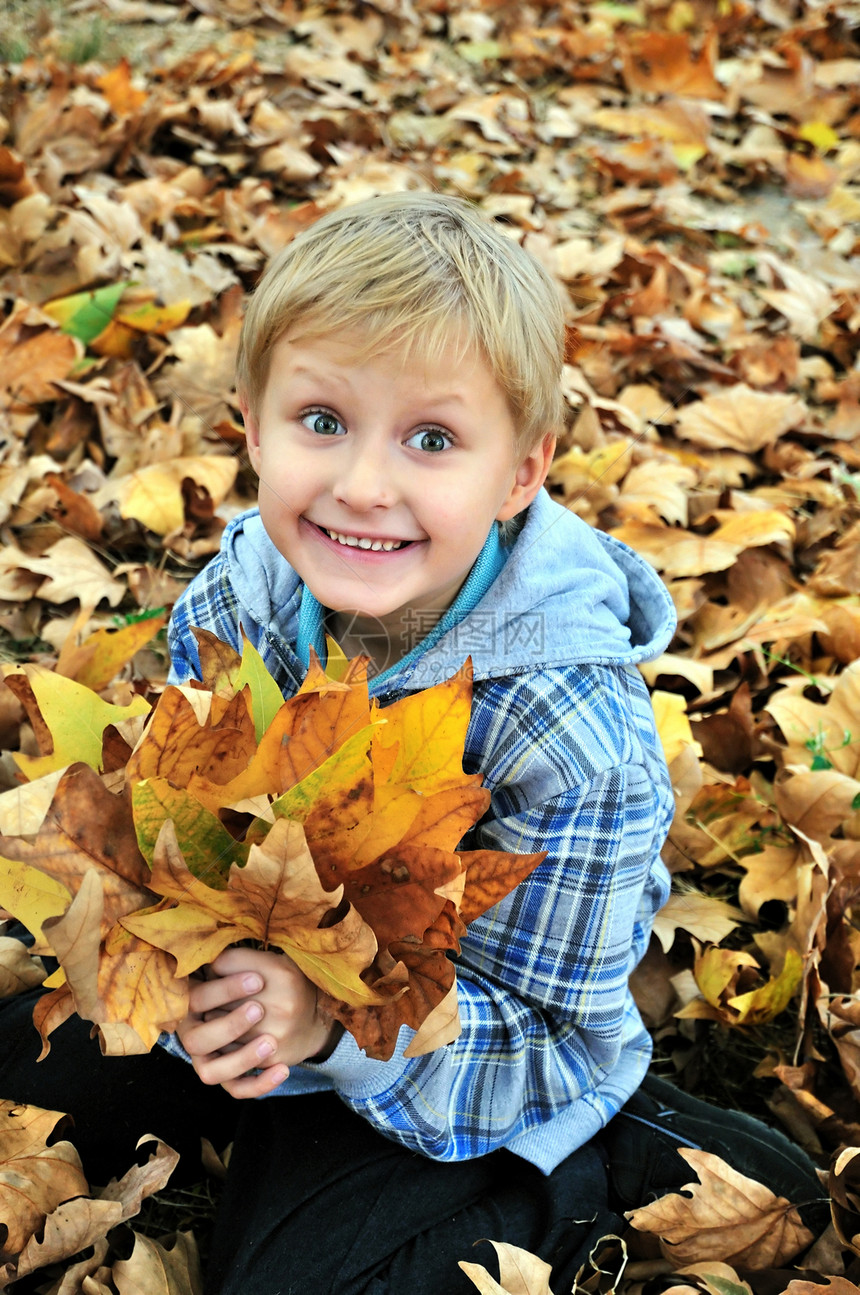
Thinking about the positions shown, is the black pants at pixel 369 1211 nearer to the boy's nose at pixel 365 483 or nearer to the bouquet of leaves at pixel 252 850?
the bouquet of leaves at pixel 252 850

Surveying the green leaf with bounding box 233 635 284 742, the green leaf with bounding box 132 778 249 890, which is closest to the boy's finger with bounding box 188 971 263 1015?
the green leaf with bounding box 132 778 249 890

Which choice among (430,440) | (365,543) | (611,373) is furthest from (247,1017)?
(611,373)

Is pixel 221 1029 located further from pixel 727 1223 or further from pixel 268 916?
pixel 727 1223

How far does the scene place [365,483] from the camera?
1.16 m

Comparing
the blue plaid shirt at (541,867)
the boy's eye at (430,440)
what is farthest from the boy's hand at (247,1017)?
the boy's eye at (430,440)

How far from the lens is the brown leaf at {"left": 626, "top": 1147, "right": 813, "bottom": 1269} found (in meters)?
1.25

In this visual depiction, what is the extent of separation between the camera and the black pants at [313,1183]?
1.22 meters

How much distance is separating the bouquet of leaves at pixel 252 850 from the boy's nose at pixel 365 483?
0.24 metres

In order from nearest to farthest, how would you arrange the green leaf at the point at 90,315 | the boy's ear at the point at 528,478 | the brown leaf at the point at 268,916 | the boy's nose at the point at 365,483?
the brown leaf at the point at 268,916
the boy's nose at the point at 365,483
the boy's ear at the point at 528,478
the green leaf at the point at 90,315

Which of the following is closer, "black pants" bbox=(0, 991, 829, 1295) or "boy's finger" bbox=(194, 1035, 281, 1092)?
"boy's finger" bbox=(194, 1035, 281, 1092)

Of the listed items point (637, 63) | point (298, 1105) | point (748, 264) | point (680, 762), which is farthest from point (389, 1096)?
point (637, 63)

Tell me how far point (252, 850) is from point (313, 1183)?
0.63 metres

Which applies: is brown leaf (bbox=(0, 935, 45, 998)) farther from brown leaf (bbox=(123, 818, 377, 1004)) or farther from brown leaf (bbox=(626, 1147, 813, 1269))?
brown leaf (bbox=(626, 1147, 813, 1269))

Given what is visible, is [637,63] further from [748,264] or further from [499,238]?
[499,238]
